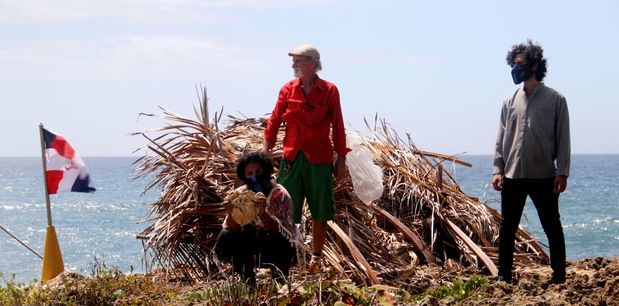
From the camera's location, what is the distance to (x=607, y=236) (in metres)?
26.3

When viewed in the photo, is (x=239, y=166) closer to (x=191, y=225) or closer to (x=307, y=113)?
(x=307, y=113)

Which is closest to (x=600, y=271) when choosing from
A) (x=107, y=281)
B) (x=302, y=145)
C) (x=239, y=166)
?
(x=302, y=145)

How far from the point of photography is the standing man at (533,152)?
651 cm

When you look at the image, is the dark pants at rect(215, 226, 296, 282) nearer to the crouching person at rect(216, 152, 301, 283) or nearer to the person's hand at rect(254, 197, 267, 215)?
the crouching person at rect(216, 152, 301, 283)

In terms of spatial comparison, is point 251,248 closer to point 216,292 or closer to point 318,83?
point 216,292

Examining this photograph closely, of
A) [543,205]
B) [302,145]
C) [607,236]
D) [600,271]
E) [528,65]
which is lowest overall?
[607,236]

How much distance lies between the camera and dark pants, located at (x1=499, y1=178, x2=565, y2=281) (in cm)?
659

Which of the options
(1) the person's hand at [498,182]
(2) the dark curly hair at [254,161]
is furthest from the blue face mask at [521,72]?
(2) the dark curly hair at [254,161]

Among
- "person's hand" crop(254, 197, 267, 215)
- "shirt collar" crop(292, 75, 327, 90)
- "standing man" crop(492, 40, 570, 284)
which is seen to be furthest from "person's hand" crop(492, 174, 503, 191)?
"person's hand" crop(254, 197, 267, 215)

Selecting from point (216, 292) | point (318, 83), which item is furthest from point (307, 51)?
point (216, 292)

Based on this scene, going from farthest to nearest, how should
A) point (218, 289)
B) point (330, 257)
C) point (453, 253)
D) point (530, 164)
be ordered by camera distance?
point (453, 253) → point (330, 257) → point (530, 164) → point (218, 289)

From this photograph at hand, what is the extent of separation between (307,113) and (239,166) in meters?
0.86

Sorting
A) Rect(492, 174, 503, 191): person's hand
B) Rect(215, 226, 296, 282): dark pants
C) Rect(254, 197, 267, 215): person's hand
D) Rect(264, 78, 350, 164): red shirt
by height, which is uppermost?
Rect(264, 78, 350, 164): red shirt

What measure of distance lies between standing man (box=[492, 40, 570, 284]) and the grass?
578mm
